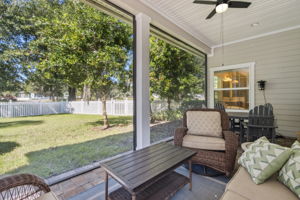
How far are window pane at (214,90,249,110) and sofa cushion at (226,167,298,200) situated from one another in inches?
151

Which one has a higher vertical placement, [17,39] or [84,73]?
[17,39]

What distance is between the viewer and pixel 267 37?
13.4 feet

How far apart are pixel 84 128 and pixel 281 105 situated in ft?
17.9

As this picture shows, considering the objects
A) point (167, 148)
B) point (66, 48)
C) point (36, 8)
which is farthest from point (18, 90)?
point (167, 148)

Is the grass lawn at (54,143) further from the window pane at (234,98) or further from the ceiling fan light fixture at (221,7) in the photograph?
the window pane at (234,98)

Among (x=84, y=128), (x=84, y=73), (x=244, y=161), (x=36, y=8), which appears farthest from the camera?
(x=84, y=128)

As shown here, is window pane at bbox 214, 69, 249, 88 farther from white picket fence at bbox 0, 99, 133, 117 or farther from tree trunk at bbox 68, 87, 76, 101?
tree trunk at bbox 68, 87, 76, 101

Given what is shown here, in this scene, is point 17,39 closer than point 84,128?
Yes

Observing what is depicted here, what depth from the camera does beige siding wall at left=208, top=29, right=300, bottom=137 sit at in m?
3.69

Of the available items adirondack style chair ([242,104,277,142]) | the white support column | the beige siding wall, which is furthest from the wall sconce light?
the white support column

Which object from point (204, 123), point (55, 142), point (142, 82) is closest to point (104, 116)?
point (55, 142)

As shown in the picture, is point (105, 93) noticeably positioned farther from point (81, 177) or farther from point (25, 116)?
point (81, 177)

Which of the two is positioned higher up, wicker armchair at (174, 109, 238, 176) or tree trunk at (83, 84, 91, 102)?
tree trunk at (83, 84, 91, 102)

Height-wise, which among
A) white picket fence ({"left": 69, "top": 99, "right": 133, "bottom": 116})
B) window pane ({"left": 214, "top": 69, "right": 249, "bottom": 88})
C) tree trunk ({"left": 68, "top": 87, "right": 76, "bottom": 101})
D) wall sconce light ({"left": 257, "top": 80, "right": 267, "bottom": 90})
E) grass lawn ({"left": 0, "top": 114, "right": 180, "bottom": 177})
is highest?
window pane ({"left": 214, "top": 69, "right": 249, "bottom": 88})
